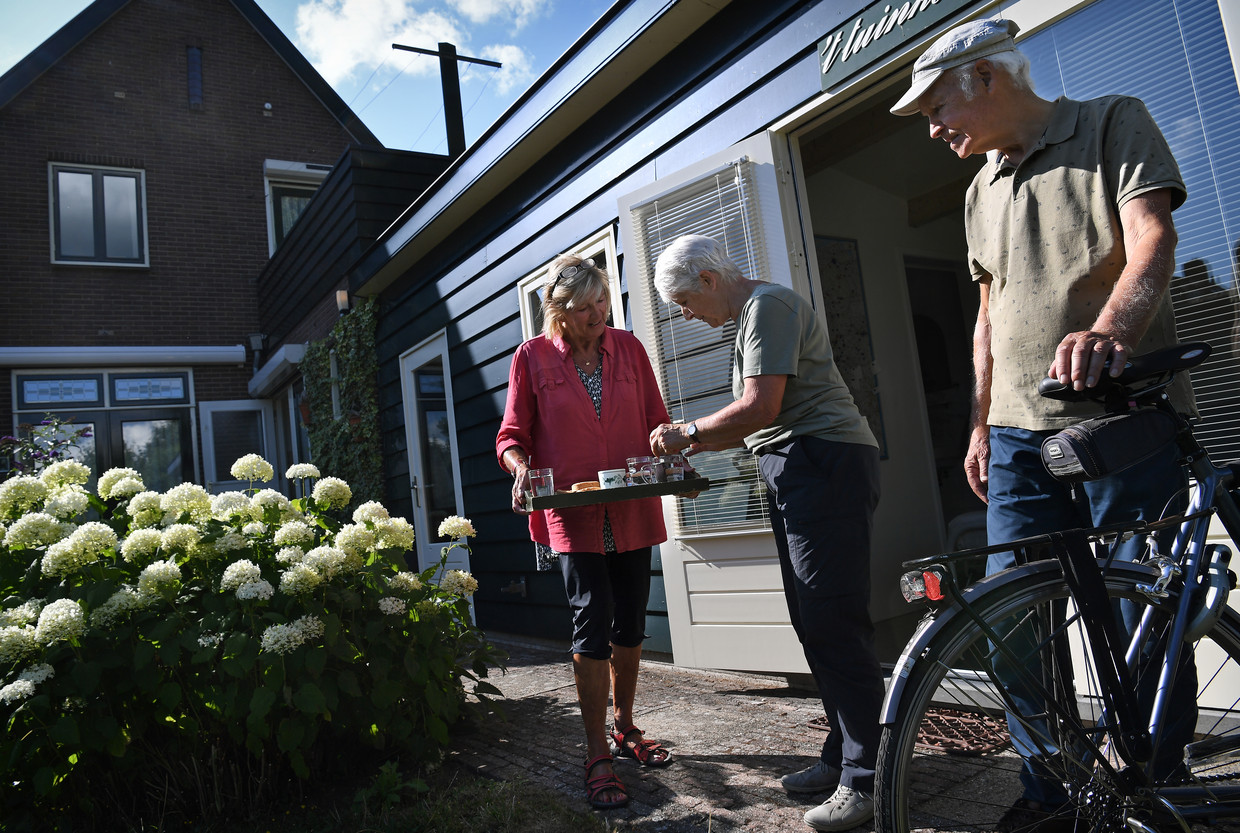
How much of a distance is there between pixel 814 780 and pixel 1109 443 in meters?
1.14

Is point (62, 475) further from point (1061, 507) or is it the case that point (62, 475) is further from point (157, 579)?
point (1061, 507)

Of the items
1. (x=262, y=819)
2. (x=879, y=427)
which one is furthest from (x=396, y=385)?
(x=262, y=819)

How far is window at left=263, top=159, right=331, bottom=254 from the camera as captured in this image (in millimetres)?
11514

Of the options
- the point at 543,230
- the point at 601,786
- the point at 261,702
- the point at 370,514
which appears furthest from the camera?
the point at 543,230

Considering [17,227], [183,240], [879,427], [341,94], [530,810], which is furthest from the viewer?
[341,94]

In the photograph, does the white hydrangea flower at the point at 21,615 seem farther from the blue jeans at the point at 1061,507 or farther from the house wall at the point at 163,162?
the house wall at the point at 163,162

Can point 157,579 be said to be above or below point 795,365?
below

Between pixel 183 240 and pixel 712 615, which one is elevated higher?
pixel 183 240

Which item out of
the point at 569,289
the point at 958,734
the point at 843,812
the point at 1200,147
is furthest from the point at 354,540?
the point at 1200,147

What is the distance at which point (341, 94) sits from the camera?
1258cm

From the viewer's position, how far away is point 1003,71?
1.64 metres

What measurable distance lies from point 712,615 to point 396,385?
4560 millimetres

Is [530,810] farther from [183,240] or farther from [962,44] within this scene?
[183,240]

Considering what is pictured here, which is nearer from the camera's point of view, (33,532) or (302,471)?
(33,532)
